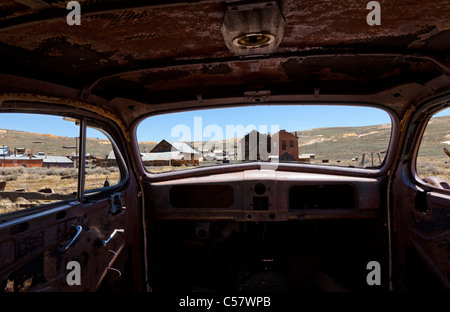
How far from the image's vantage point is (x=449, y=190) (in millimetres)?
2303

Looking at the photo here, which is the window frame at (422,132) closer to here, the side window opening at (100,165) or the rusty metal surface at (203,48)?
the rusty metal surface at (203,48)

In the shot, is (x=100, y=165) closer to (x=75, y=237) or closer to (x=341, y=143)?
(x=75, y=237)

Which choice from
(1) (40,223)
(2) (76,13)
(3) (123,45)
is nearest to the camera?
(2) (76,13)

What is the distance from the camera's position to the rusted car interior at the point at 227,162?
1.54 m

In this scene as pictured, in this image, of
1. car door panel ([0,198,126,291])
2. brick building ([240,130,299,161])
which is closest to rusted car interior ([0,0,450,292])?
car door panel ([0,198,126,291])

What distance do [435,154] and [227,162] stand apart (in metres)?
2.24

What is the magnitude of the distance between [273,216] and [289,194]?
326 mm

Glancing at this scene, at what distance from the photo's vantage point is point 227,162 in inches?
147

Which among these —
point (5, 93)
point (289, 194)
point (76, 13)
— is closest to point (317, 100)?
point (289, 194)

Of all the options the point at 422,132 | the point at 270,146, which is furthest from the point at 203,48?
the point at 422,132

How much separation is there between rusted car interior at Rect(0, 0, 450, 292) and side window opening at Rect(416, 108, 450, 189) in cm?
3

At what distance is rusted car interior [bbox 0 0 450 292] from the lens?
1.54 metres

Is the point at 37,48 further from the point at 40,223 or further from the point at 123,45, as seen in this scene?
the point at 40,223
